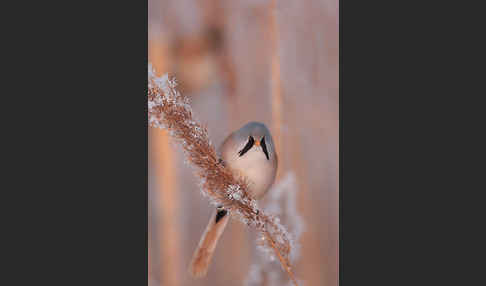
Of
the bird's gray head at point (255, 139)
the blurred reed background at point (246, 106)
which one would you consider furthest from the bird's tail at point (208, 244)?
the bird's gray head at point (255, 139)

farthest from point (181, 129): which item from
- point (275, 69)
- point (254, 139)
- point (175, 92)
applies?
point (275, 69)

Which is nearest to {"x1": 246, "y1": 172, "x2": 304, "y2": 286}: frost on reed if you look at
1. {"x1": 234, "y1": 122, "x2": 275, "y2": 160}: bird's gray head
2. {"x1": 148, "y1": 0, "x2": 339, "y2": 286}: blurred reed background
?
{"x1": 148, "y1": 0, "x2": 339, "y2": 286}: blurred reed background

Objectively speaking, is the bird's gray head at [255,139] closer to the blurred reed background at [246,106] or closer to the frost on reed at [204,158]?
the blurred reed background at [246,106]

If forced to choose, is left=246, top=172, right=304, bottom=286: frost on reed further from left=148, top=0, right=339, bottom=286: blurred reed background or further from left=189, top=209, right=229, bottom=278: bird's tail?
left=189, top=209, right=229, bottom=278: bird's tail

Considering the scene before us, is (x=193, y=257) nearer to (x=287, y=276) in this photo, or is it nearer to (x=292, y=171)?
(x=287, y=276)

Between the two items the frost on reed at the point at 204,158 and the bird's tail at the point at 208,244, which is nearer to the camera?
the frost on reed at the point at 204,158

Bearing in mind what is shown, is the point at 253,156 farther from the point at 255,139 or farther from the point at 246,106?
the point at 246,106
